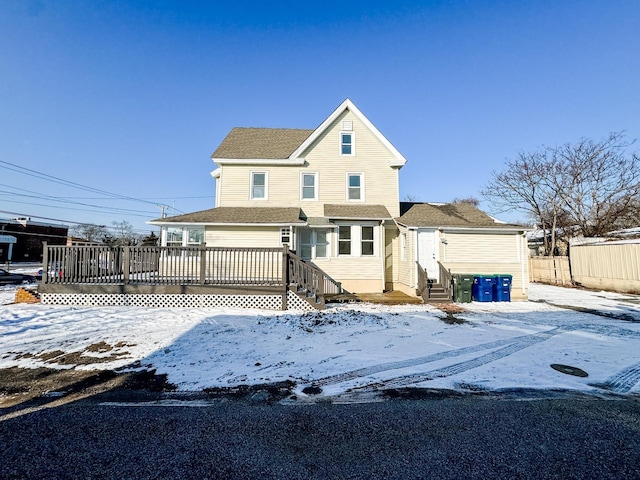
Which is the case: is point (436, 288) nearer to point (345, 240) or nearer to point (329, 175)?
point (345, 240)

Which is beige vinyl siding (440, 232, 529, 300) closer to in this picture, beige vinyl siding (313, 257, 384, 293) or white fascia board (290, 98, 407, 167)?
beige vinyl siding (313, 257, 384, 293)

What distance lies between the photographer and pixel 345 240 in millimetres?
13641

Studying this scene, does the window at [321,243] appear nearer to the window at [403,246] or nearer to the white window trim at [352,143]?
the window at [403,246]

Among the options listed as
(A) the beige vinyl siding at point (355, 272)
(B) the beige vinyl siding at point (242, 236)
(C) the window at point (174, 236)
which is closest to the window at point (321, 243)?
(A) the beige vinyl siding at point (355, 272)

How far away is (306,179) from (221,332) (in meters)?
9.36

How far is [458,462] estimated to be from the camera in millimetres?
2715

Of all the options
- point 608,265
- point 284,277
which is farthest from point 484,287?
point 608,265

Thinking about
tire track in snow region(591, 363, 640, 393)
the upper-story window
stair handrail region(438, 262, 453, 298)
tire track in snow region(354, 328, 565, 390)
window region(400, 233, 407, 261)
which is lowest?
tire track in snow region(591, 363, 640, 393)

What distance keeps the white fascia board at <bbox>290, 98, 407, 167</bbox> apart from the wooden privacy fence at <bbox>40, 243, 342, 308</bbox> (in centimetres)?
703

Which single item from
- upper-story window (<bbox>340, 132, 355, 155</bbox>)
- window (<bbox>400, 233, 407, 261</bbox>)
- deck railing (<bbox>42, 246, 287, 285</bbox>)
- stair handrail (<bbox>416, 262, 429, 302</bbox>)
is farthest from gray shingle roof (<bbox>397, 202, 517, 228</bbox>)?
deck railing (<bbox>42, 246, 287, 285</bbox>)

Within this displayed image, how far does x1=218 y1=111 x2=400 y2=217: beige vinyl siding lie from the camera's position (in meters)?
14.3

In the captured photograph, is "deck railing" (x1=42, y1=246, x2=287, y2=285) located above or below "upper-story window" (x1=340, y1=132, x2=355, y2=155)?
below

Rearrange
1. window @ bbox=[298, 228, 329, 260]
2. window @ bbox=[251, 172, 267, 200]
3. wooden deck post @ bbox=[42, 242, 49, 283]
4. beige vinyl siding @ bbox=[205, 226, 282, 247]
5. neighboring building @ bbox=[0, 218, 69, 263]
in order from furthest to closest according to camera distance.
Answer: neighboring building @ bbox=[0, 218, 69, 263], window @ bbox=[251, 172, 267, 200], window @ bbox=[298, 228, 329, 260], beige vinyl siding @ bbox=[205, 226, 282, 247], wooden deck post @ bbox=[42, 242, 49, 283]

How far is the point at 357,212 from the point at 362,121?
492cm
